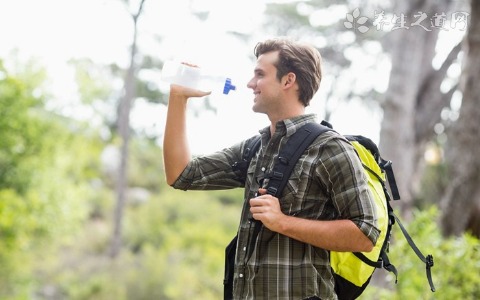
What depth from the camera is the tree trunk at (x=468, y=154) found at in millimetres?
6352

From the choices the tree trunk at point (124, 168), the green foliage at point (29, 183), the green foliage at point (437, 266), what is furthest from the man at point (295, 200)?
the tree trunk at point (124, 168)

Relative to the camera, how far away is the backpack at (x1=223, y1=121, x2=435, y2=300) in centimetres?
223

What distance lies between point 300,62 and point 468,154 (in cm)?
445

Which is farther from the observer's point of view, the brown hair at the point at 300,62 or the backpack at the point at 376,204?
the brown hair at the point at 300,62

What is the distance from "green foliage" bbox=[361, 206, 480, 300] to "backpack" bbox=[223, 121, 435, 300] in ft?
6.19

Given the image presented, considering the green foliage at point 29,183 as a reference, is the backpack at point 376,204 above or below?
above

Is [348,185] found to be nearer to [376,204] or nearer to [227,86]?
[376,204]

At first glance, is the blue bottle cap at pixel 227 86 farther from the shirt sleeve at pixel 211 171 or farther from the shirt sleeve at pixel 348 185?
the shirt sleeve at pixel 348 185

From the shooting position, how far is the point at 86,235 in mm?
20094

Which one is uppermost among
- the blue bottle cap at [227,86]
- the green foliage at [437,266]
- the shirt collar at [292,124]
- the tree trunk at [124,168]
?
the blue bottle cap at [227,86]

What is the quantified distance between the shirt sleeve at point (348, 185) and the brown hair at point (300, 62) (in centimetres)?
24

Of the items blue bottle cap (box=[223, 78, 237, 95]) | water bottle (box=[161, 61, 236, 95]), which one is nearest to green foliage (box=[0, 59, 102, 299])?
water bottle (box=[161, 61, 236, 95])

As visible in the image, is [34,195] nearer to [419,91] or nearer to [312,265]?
[419,91]

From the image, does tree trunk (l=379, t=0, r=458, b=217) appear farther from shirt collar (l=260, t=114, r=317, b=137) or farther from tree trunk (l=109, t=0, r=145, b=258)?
tree trunk (l=109, t=0, r=145, b=258)
